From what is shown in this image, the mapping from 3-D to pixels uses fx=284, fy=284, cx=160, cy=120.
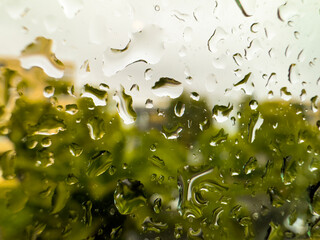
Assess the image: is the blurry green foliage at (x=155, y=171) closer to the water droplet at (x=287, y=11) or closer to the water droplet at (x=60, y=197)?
the water droplet at (x=60, y=197)

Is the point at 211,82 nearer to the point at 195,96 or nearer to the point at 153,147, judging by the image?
the point at 195,96

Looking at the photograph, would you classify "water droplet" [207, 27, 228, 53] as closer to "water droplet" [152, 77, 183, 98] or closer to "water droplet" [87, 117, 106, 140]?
"water droplet" [152, 77, 183, 98]

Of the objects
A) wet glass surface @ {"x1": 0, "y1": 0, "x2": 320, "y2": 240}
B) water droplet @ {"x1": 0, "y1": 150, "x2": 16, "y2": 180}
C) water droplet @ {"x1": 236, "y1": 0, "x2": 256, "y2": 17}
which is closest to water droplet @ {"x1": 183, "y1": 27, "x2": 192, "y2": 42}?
wet glass surface @ {"x1": 0, "y1": 0, "x2": 320, "y2": 240}

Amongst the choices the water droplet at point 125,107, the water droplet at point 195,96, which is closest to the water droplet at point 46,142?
the water droplet at point 125,107

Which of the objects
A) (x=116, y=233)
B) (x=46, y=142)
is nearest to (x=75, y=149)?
(x=46, y=142)

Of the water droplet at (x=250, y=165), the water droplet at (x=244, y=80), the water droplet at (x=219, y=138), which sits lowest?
the water droplet at (x=250, y=165)

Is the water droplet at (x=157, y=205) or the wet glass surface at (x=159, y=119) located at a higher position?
the wet glass surface at (x=159, y=119)
